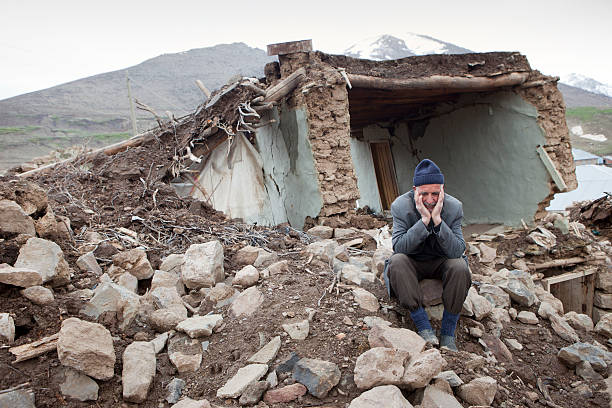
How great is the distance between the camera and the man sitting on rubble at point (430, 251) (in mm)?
2283

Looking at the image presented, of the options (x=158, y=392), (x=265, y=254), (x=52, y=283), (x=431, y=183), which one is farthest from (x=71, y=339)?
(x=431, y=183)

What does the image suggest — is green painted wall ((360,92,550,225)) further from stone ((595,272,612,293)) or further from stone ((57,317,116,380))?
stone ((57,317,116,380))

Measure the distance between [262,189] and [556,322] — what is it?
11.7ft

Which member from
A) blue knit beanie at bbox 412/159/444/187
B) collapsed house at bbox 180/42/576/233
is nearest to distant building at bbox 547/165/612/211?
collapsed house at bbox 180/42/576/233

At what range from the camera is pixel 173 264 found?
281 cm

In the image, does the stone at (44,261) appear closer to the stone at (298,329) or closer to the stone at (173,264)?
the stone at (173,264)

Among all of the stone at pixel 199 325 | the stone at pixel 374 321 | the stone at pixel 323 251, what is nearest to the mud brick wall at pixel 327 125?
the stone at pixel 323 251

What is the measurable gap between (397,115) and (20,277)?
7432 mm

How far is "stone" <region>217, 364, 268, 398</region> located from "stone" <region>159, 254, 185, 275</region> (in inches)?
46.8

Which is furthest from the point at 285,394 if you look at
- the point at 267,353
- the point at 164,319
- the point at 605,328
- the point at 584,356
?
the point at 605,328

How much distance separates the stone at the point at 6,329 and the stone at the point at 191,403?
0.81 m

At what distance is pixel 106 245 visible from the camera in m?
2.84

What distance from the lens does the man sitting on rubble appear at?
2283 mm

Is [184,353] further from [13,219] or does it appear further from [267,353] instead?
[13,219]
